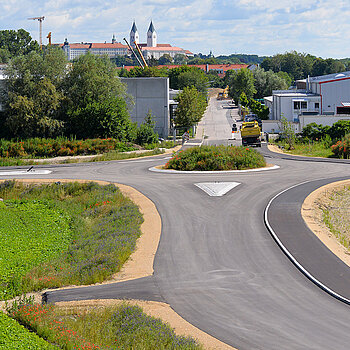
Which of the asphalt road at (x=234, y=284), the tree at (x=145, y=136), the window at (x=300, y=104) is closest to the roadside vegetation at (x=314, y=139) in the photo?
the tree at (x=145, y=136)

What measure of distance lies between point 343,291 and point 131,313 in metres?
5.62

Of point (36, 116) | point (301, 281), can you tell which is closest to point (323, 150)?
point (36, 116)

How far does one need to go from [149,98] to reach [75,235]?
1671 inches

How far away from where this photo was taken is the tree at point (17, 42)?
17000 centimetres

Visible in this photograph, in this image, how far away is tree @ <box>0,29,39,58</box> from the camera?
170 metres

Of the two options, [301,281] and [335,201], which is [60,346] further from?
[335,201]

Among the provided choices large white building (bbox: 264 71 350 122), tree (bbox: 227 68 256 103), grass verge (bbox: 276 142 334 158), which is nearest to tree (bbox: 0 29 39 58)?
tree (bbox: 227 68 256 103)

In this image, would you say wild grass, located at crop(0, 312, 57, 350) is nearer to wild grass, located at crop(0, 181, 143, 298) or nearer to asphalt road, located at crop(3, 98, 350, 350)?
asphalt road, located at crop(3, 98, 350, 350)

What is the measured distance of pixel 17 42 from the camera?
566 ft

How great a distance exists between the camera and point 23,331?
1053 cm

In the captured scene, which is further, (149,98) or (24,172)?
(149,98)

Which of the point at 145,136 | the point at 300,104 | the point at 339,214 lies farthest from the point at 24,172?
the point at 300,104

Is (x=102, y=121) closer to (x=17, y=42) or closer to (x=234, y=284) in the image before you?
(x=234, y=284)

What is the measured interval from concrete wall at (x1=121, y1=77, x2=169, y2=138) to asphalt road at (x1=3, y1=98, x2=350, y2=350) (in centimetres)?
3688
